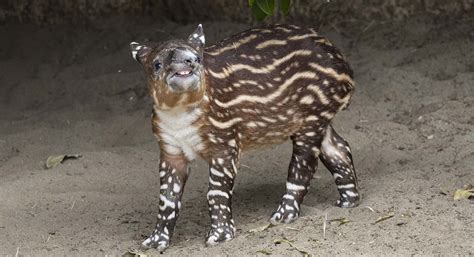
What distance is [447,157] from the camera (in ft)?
23.9

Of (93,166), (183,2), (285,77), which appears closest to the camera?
(285,77)

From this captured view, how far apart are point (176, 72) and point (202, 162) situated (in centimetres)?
235

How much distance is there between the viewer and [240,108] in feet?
20.9

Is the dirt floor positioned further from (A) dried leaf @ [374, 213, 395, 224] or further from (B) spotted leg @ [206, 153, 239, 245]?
(B) spotted leg @ [206, 153, 239, 245]

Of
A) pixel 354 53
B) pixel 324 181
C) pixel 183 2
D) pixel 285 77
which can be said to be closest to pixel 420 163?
pixel 324 181

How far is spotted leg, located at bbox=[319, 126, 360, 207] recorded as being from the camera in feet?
22.2

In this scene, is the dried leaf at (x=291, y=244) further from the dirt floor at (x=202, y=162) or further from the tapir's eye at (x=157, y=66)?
the tapir's eye at (x=157, y=66)

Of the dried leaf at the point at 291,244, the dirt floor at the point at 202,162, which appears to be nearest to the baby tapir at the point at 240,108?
the dirt floor at the point at 202,162

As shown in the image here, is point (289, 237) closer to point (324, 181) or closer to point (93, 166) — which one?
point (324, 181)

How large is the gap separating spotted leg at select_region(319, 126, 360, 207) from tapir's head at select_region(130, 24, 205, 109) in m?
1.27

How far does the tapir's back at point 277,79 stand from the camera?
6387 millimetres

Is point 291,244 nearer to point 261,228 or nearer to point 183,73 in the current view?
point 261,228

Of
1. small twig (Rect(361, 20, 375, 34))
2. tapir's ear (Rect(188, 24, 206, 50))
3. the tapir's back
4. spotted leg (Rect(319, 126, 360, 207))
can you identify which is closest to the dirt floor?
small twig (Rect(361, 20, 375, 34))

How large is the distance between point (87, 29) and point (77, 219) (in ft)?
12.1
